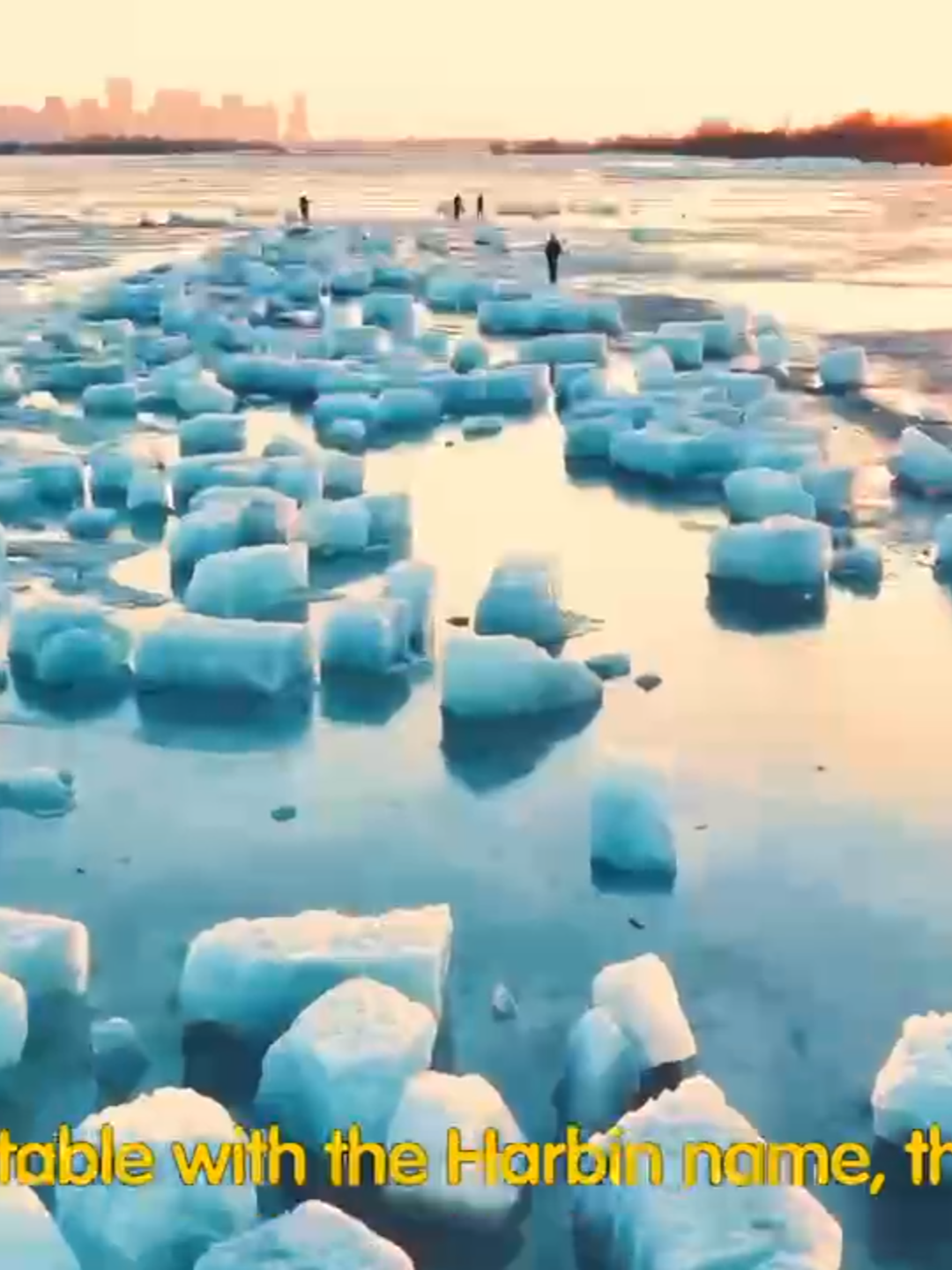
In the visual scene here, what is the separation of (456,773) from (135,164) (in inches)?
2267

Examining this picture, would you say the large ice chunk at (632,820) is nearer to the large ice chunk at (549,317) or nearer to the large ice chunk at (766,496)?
the large ice chunk at (766,496)

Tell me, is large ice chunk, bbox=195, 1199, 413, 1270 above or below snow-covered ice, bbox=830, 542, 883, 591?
above

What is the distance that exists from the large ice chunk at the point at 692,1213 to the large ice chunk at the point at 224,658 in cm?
250

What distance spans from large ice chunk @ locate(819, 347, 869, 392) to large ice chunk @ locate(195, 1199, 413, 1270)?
8.82 m

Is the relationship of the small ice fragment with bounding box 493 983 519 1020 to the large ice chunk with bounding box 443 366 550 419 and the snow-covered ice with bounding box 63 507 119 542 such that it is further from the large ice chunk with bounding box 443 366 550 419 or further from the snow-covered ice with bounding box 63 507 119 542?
the large ice chunk with bounding box 443 366 550 419

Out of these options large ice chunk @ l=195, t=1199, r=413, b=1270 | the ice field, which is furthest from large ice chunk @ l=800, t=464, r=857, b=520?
large ice chunk @ l=195, t=1199, r=413, b=1270

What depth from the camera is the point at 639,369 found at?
10633 mm

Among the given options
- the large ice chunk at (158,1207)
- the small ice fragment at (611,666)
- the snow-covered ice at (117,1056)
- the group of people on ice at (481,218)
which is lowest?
the snow-covered ice at (117,1056)

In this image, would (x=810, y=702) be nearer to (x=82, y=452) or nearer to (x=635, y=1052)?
(x=635, y=1052)

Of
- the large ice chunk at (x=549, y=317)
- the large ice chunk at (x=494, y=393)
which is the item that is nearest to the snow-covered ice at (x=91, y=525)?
the large ice chunk at (x=494, y=393)

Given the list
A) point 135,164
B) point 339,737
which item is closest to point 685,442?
point 339,737

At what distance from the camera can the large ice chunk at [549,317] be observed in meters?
13.9

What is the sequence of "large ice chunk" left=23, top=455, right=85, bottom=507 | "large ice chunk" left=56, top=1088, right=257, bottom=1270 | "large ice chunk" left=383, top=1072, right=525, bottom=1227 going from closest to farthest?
"large ice chunk" left=56, top=1088, right=257, bottom=1270 → "large ice chunk" left=383, top=1072, right=525, bottom=1227 → "large ice chunk" left=23, top=455, right=85, bottom=507

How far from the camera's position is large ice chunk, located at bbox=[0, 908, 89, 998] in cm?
333
